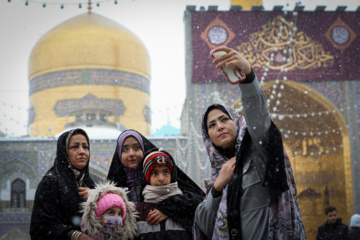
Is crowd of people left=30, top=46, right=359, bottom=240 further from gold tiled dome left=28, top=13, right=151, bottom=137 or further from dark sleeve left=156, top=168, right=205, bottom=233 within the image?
gold tiled dome left=28, top=13, right=151, bottom=137

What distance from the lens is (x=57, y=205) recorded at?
2.21 m

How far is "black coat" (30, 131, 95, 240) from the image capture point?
6.89ft

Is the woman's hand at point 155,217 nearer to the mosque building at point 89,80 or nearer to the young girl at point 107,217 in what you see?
the young girl at point 107,217

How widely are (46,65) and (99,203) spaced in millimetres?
12548

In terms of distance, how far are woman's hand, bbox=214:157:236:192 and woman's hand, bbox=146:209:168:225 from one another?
0.55 m

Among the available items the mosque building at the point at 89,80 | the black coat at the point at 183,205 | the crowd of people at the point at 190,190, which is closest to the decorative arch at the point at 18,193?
the mosque building at the point at 89,80

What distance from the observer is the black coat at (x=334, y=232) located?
3.88m

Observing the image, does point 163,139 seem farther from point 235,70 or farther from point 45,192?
point 235,70

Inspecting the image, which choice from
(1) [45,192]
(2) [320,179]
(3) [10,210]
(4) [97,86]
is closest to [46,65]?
(4) [97,86]

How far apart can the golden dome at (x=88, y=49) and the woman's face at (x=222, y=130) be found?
1223cm

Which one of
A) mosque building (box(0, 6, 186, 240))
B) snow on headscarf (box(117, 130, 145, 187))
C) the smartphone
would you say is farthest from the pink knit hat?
mosque building (box(0, 6, 186, 240))

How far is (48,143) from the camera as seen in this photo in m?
Answer: 10.2

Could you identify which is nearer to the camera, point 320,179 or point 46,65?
point 320,179

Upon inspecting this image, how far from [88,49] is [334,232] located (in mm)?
11229
